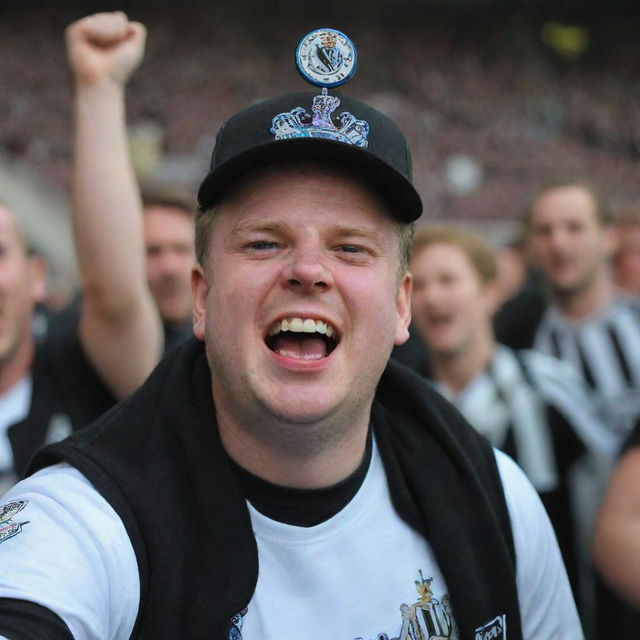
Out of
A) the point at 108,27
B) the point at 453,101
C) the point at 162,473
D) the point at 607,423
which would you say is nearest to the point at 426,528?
the point at 162,473

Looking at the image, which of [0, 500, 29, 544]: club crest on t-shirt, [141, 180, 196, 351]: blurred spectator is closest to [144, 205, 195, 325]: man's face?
[141, 180, 196, 351]: blurred spectator

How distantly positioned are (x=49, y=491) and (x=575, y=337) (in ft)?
9.96

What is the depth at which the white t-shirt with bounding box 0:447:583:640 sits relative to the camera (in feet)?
4.63

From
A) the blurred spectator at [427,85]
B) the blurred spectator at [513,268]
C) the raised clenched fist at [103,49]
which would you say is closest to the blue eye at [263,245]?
the raised clenched fist at [103,49]

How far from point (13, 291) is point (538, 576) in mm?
1709

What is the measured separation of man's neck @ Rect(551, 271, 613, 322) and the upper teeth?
2.79 meters

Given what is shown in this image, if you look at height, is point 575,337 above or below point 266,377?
above

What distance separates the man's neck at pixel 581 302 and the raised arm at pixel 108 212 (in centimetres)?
239

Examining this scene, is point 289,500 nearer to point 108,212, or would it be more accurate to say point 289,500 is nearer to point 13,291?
point 108,212

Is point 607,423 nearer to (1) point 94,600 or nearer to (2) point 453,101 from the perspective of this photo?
(1) point 94,600

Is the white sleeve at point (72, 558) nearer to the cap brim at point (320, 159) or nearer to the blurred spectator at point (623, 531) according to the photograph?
the cap brim at point (320, 159)

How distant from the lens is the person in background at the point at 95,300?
7.86ft

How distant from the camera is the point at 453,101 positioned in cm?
1590

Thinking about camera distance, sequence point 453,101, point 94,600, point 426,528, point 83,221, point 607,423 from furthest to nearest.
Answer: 1. point 453,101
2. point 607,423
3. point 83,221
4. point 426,528
5. point 94,600
